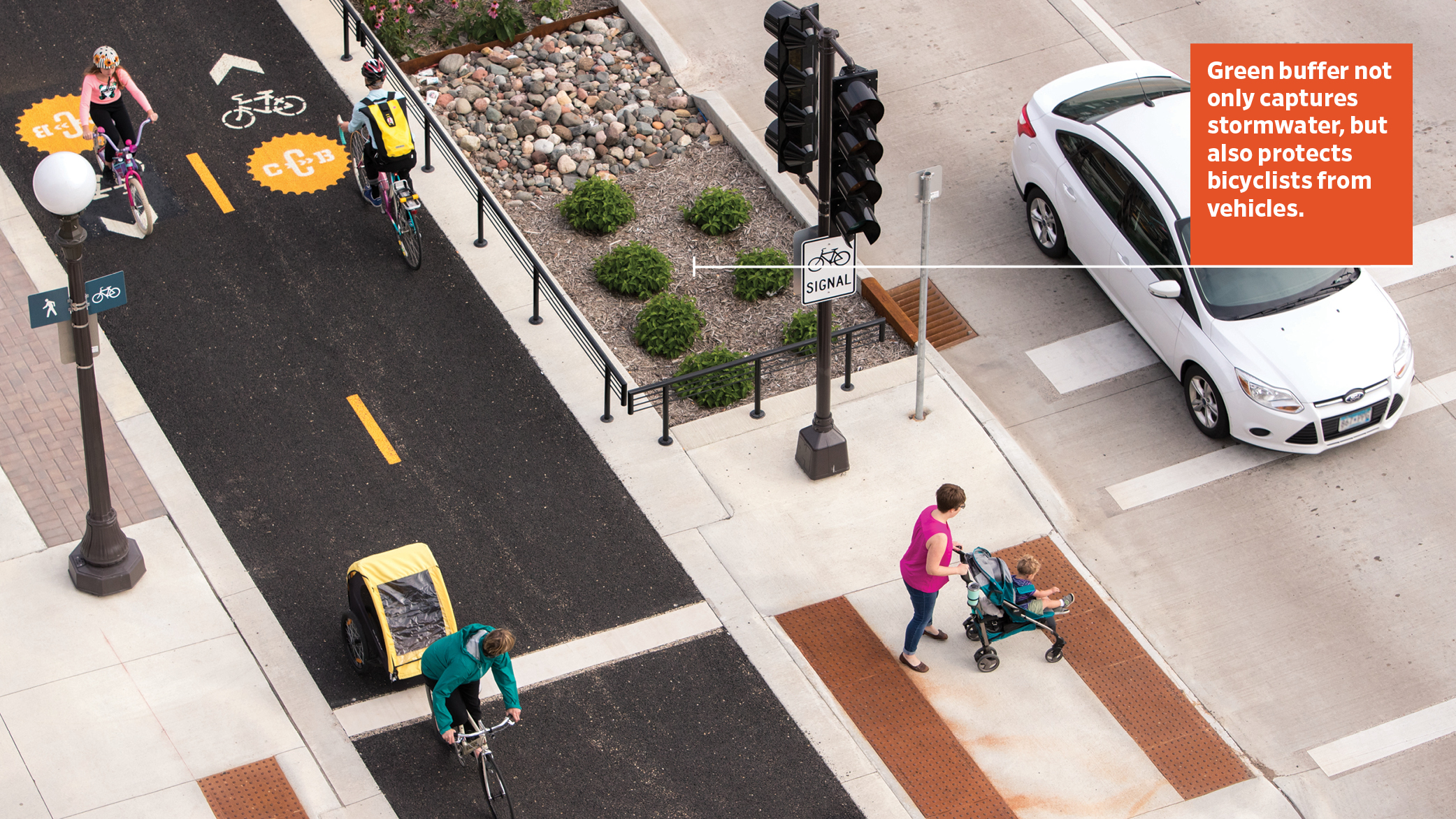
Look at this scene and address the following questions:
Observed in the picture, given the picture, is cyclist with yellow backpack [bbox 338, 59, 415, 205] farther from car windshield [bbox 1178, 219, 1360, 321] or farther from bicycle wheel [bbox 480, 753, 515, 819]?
car windshield [bbox 1178, 219, 1360, 321]

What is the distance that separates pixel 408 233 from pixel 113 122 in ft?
10.1

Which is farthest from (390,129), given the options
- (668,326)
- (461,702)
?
(461,702)

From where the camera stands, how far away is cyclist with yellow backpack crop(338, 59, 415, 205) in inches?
590

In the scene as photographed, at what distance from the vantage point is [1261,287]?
14344 mm

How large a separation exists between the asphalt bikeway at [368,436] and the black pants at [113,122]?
77 cm

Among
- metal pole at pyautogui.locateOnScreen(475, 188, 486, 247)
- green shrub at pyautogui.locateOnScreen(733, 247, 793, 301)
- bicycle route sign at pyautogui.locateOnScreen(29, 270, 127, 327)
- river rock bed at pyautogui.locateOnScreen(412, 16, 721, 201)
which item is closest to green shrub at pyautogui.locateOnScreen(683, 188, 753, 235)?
green shrub at pyautogui.locateOnScreen(733, 247, 793, 301)

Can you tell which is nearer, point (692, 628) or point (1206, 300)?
point (692, 628)

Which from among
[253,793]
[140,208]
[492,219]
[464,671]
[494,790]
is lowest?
[253,793]

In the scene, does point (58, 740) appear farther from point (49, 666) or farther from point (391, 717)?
point (391, 717)

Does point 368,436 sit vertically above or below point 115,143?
below

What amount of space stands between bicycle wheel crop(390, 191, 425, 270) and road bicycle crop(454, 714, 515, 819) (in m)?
6.01

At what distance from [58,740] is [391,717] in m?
2.34

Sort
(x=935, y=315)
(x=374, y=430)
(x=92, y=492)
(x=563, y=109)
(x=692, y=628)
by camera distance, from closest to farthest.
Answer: (x=92, y=492) → (x=692, y=628) → (x=374, y=430) → (x=935, y=315) → (x=563, y=109)

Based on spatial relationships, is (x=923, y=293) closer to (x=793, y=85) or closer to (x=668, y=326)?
(x=793, y=85)
